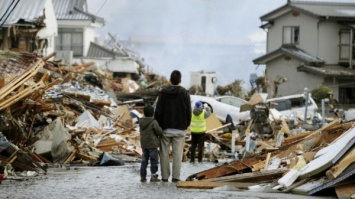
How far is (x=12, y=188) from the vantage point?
1669 cm

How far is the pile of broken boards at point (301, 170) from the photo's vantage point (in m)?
14.4

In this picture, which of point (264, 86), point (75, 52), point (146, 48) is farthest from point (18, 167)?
point (146, 48)

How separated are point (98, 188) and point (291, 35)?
53310mm

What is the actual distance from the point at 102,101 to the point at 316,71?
98.9ft

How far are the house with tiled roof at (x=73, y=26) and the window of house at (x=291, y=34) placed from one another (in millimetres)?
17268

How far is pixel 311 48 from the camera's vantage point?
2670 inches

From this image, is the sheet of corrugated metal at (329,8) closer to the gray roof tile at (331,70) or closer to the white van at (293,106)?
the gray roof tile at (331,70)

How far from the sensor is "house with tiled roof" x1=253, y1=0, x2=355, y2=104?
65.4 metres

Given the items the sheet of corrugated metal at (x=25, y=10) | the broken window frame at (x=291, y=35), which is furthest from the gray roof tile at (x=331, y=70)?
the sheet of corrugated metal at (x=25, y=10)

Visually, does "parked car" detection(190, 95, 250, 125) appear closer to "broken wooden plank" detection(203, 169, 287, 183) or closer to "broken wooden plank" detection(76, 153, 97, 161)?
"broken wooden plank" detection(76, 153, 97, 161)

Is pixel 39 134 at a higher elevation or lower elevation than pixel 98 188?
higher

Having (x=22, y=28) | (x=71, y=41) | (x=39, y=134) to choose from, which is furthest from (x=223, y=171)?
(x=71, y=41)

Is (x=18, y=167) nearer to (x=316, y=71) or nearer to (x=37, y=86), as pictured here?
(x=37, y=86)

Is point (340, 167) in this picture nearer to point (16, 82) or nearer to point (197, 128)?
point (16, 82)
